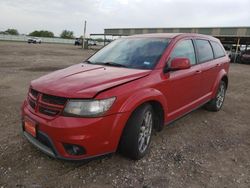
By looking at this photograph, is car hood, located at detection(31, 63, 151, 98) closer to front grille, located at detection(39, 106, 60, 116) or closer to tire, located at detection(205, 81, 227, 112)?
front grille, located at detection(39, 106, 60, 116)

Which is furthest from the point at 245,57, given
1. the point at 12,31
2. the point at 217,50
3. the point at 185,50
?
the point at 12,31

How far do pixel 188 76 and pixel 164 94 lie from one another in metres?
0.82

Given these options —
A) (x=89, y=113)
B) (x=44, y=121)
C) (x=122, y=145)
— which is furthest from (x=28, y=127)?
(x=122, y=145)

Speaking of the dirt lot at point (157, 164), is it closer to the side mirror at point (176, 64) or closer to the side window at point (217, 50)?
the side mirror at point (176, 64)

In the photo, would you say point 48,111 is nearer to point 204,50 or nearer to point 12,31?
point 204,50

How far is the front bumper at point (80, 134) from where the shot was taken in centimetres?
272

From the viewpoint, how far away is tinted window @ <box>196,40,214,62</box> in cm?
489

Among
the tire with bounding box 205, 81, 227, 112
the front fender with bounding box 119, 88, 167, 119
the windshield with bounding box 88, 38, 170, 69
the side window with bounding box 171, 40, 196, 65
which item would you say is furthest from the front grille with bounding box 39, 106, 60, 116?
the tire with bounding box 205, 81, 227, 112

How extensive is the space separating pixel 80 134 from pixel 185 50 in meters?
2.54

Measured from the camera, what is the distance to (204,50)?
16.9 ft

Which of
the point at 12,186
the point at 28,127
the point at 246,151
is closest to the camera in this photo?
the point at 12,186

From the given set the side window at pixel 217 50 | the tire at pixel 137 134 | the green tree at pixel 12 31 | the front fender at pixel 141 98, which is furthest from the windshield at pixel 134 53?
the green tree at pixel 12 31

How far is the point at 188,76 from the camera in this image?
4.26m

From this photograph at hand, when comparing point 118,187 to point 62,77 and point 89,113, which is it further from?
point 62,77
